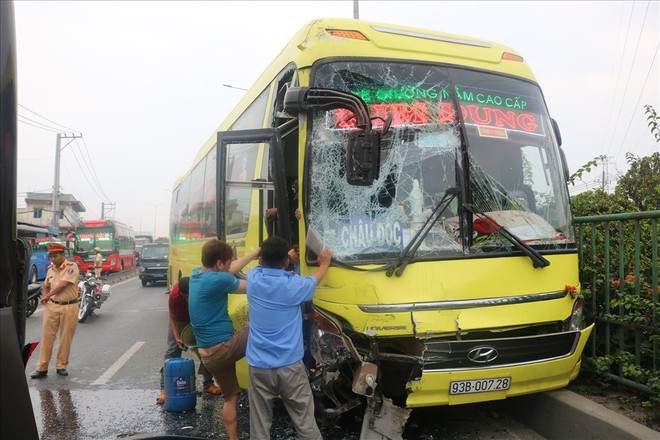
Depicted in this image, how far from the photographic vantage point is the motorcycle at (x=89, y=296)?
489 inches

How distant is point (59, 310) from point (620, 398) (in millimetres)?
6782

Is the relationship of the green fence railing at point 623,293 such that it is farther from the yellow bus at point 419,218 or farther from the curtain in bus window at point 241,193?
the curtain in bus window at point 241,193

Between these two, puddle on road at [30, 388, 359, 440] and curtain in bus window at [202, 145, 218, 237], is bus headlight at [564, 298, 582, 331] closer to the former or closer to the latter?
puddle on road at [30, 388, 359, 440]

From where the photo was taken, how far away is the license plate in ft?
11.9

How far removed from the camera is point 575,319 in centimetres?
414

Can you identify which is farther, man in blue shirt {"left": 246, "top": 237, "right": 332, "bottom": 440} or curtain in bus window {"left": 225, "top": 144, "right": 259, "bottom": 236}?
curtain in bus window {"left": 225, "top": 144, "right": 259, "bottom": 236}

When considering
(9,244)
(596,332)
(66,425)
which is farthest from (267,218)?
(596,332)

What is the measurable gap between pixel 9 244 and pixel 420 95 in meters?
3.09

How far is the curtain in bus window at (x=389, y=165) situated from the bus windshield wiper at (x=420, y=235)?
0.05 m

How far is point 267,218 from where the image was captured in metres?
4.54

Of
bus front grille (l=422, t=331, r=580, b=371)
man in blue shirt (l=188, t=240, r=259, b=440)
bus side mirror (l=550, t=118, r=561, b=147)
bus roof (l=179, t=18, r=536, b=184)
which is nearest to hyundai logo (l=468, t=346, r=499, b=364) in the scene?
bus front grille (l=422, t=331, r=580, b=371)

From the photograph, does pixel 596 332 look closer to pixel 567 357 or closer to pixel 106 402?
pixel 567 357

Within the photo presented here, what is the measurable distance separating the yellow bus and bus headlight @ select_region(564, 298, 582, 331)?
0.04 ft

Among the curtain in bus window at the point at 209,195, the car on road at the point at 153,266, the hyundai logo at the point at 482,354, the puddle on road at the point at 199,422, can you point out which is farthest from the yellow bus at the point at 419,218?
the car on road at the point at 153,266
